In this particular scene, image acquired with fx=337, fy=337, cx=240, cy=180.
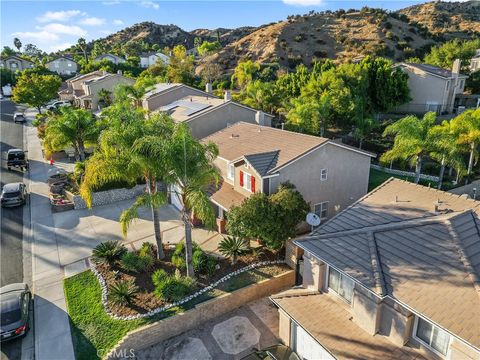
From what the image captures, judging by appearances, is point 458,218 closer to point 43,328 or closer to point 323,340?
point 323,340

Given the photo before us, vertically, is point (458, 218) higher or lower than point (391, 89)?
lower

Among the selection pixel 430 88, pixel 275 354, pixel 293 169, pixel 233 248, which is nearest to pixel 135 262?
pixel 233 248

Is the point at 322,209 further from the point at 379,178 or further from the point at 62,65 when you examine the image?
the point at 62,65

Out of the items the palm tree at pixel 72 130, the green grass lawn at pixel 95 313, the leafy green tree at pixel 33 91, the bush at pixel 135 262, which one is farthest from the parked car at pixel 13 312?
the leafy green tree at pixel 33 91

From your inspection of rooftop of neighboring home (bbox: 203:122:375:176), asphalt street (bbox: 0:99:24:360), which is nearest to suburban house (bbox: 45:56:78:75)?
asphalt street (bbox: 0:99:24:360)

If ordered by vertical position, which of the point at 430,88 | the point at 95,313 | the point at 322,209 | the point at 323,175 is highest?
the point at 430,88

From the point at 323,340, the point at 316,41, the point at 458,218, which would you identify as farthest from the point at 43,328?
the point at 316,41

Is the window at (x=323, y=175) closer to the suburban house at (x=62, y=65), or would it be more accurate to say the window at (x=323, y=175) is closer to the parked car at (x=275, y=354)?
the parked car at (x=275, y=354)

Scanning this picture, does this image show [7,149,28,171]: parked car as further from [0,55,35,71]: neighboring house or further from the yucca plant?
[0,55,35,71]: neighboring house
